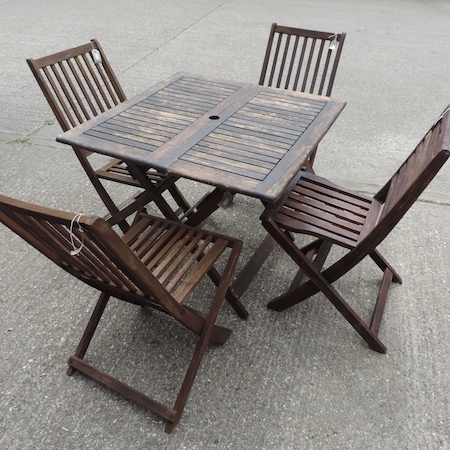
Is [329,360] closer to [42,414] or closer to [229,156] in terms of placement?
[229,156]

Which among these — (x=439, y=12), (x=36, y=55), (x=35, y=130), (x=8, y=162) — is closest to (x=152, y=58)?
(x=36, y=55)

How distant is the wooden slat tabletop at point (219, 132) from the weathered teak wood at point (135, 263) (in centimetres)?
37

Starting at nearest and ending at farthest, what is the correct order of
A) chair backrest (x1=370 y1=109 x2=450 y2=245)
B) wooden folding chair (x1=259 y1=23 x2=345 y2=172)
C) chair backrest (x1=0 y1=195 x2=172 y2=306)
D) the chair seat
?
1. chair backrest (x1=0 y1=195 x2=172 y2=306)
2. chair backrest (x1=370 y1=109 x2=450 y2=245)
3. the chair seat
4. wooden folding chair (x1=259 y1=23 x2=345 y2=172)

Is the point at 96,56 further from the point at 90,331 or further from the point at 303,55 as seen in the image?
the point at 90,331

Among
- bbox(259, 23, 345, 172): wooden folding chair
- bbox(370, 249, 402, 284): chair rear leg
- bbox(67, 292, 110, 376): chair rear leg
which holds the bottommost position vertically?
bbox(370, 249, 402, 284): chair rear leg

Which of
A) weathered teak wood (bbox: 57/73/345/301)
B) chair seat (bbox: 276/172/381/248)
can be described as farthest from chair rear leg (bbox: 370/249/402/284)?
weathered teak wood (bbox: 57/73/345/301)

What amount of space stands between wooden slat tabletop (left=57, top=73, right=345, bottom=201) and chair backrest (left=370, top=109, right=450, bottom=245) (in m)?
0.44

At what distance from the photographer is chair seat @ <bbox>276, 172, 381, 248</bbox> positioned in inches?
79.7

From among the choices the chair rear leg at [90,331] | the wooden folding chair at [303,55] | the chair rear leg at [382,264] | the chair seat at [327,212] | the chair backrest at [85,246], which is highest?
the chair backrest at [85,246]

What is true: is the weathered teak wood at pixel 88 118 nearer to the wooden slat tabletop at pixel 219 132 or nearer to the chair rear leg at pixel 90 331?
the wooden slat tabletop at pixel 219 132

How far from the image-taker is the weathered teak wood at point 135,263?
1261 mm

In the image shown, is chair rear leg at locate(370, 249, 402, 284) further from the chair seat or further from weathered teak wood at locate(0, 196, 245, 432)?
weathered teak wood at locate(0, 196, 245, 432)

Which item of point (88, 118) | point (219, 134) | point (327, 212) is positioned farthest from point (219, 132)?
point (88, 118)

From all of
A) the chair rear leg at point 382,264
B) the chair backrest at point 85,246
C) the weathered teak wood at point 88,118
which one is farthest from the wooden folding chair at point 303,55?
the chair backrest at point 85,246
